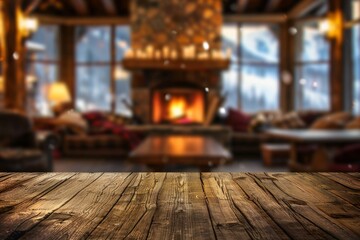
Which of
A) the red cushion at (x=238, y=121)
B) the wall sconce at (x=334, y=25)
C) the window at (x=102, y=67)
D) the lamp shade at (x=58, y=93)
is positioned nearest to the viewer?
the wall sconce at (x=334, y=25)

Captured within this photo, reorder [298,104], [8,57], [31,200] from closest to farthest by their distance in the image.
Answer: [31,200] < [8,57] < [298,104]

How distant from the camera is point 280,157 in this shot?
6.06 meters

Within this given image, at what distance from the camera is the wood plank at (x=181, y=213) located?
980 mm

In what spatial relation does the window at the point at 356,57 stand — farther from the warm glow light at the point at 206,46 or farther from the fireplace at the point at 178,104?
the fireplace at the point at 178,104

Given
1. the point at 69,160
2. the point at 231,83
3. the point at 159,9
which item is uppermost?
the point at 159,9

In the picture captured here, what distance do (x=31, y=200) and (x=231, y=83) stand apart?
26.0 ft

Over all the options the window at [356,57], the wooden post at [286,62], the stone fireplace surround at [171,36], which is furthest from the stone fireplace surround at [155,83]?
the window at [356,57]

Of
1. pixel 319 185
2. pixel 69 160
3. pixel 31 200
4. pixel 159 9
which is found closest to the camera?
pixel 31 200

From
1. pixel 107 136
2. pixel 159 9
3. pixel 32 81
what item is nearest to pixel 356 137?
pixel 107 136

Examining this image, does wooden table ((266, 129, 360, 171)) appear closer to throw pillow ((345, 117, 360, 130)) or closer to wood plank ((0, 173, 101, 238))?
throw pillow ((345, 117, 360, 130))

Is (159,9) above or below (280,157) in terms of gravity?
above

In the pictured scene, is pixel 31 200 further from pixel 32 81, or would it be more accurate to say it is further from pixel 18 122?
pixel 32 81

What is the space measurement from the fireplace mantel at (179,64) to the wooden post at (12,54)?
6.20 feet

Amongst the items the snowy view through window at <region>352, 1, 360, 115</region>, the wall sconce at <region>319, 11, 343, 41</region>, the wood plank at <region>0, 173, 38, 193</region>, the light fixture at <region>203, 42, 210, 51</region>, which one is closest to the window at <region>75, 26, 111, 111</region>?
the light fixture at <region>203, 42, 210, 51</region>
